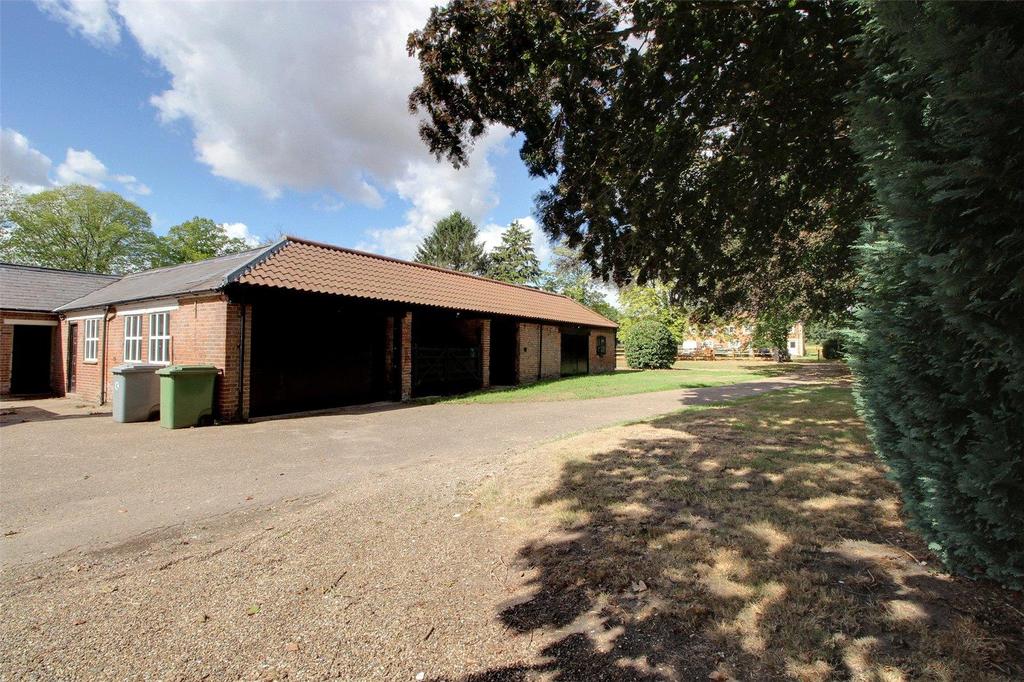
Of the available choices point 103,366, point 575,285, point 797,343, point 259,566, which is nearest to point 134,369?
point 103,366

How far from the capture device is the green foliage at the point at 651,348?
2939 centimetres

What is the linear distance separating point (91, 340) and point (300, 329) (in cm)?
813

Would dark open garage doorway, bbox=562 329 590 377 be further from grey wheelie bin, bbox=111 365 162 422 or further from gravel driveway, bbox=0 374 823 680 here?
grey wheelie bin, bbox=111 365 162 422

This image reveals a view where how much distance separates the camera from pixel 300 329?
1197cm

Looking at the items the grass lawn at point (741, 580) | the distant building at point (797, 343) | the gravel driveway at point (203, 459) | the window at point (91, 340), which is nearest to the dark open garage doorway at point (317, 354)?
the gravel driveway at point (203, 459)

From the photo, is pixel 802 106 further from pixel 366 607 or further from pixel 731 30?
pixel 366 607

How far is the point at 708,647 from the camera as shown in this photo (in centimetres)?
238

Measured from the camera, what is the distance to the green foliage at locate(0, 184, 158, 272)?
118 feet

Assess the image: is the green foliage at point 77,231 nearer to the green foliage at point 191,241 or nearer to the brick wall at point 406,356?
the green foliage at point 191,241

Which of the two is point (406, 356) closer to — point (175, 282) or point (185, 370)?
point (185, 370)

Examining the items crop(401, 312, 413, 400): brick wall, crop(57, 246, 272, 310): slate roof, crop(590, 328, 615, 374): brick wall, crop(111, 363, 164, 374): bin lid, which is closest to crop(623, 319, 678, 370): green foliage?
crop(590, 328, 615, 374): brick wall

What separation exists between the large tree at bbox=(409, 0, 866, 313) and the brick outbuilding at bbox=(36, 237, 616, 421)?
6820 mm

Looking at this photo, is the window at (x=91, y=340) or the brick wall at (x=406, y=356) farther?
the window at (x=91, y=340)

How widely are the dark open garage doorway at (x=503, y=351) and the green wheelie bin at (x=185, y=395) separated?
10659 millimetres
